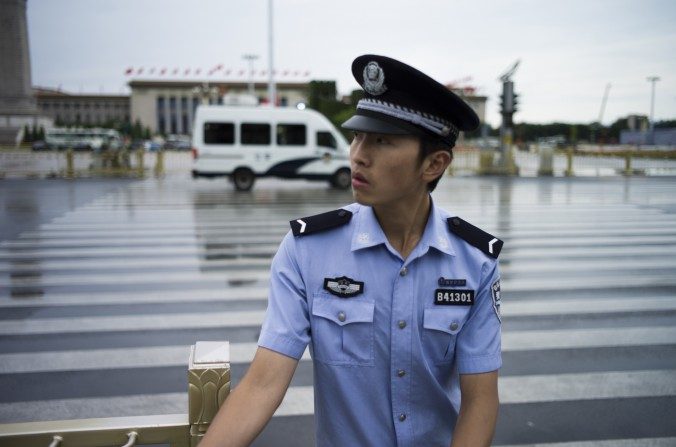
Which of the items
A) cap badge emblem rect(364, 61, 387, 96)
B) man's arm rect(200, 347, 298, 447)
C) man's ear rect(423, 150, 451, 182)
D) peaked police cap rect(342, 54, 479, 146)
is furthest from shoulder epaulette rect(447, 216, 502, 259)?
man's arm rect(200, 347, 298, 447)

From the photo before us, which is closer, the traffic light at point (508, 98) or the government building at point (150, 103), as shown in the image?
the traffic light at point (508, 98)

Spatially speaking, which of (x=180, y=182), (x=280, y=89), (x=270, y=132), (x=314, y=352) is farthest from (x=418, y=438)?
(x=280, y=89)

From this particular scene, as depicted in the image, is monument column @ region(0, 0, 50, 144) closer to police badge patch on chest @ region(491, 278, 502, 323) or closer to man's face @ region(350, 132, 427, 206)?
man's face @ region(350, 132, 427, 206)

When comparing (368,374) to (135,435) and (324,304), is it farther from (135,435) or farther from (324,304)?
(135,435)

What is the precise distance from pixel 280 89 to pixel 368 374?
310 feet

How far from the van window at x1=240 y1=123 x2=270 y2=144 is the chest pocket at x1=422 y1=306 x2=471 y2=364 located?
17058 millimetres

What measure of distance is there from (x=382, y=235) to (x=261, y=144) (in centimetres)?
1700

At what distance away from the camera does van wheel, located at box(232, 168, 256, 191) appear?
18.3m

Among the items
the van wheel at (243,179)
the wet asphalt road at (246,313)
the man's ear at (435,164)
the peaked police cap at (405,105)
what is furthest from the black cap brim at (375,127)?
the van wheel at (243,179)

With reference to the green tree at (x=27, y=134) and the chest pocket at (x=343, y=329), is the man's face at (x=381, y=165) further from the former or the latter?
the green tree at (x=27, y=134)

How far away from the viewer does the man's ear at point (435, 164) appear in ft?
5.71

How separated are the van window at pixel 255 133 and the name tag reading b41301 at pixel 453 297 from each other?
55.9ft

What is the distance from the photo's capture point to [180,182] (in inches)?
856

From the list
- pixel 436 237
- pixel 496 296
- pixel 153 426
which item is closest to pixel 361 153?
pixel 436 237
